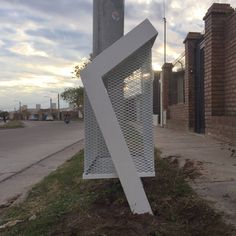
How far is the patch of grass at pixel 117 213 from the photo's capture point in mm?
4250

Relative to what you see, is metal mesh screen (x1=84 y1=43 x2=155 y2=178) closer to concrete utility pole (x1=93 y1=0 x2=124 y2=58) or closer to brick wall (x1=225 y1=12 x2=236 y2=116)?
concrete utility pole (x1=93 y1=0 x2=124 y2=58)

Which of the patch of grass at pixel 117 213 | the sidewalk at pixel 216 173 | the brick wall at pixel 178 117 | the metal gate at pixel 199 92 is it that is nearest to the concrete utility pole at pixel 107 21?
the patch of grass at pixel 117 213

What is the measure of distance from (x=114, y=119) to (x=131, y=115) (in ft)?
1.14

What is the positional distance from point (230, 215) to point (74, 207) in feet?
5.94

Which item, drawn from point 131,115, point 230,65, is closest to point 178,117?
point 230,65

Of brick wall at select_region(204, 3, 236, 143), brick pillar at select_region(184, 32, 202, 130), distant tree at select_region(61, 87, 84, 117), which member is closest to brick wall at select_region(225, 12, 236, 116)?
brick wall at select_region(204, 3, 236, 143)

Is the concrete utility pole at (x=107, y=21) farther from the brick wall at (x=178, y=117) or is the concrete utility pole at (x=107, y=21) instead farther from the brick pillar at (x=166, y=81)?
the brick pillar at (x=166, y=81)

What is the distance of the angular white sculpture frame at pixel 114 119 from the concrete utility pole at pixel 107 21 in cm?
70

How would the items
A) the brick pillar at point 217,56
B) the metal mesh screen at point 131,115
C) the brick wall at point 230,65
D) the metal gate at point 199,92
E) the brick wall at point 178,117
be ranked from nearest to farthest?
the metal mesh screen at point 131,115 → the brick wall at point 230,65 → the brick pillar at point 217,56 → the metal gate at point 199,92 → the brick wall at point 178,117

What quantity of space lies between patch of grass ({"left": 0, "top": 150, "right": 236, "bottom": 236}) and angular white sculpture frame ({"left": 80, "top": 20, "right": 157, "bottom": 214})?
210 millimetres

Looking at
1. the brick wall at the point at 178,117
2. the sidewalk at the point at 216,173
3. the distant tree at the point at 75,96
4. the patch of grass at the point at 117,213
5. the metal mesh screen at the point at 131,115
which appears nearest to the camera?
the patch of grass at the point at 117,213

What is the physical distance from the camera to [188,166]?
7.91 metres

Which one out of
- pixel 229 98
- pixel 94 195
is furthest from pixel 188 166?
pixel 229 98

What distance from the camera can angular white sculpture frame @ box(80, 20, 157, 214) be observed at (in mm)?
4781
